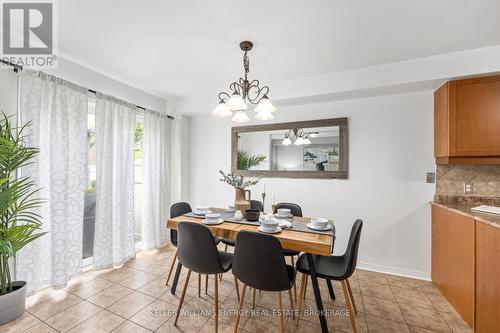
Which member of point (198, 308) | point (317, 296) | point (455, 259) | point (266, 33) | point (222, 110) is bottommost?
point (198, 308)

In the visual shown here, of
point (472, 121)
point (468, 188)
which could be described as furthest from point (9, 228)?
point (468, 188)

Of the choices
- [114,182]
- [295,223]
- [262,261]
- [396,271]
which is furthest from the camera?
[114,182]

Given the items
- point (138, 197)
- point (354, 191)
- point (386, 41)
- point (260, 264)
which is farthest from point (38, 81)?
point (354, 191)

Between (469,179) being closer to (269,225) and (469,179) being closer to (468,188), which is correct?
(468,188)

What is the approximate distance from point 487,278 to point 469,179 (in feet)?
4.19

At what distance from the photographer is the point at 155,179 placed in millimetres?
3619

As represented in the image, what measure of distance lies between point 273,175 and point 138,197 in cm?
224

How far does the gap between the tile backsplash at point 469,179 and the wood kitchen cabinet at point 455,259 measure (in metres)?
0.30

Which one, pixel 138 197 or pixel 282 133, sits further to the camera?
pixel 138 197

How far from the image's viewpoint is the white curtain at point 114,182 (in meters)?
2.81

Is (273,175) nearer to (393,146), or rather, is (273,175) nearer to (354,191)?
(354,191)

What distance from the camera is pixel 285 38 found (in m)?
2.11

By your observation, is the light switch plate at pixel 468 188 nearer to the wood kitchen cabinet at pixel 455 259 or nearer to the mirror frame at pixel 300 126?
the wood kitchen cabinet at pixel 455 259

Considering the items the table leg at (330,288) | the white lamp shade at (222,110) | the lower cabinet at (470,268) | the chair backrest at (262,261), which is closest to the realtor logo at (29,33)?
the white lamp shade at (222,110)
